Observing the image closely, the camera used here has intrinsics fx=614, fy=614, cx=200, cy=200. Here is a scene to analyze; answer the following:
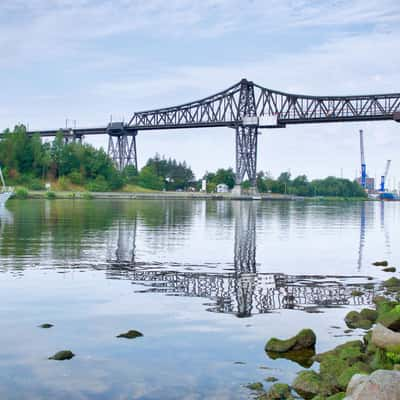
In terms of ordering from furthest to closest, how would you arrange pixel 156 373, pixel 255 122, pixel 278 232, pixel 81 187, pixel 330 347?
pixel 81 187 < pixel 255 122 < pixel 278 232 < pixel 330 347 < pixel 156 373

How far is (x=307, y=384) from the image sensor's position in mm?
10734

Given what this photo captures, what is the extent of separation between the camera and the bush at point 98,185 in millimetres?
148250

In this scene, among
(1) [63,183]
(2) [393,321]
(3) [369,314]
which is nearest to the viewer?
(2) [393,321]

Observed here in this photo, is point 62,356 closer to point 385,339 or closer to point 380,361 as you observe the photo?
point 380,361

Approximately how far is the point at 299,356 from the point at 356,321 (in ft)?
10.6

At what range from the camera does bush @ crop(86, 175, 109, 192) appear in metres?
148

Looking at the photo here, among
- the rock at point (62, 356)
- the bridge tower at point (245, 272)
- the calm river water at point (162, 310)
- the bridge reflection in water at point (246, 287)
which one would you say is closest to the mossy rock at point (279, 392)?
the calm river water at point (162, 310)

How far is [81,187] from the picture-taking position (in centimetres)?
15088

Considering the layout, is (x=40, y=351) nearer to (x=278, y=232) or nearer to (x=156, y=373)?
(x=156, y=373)

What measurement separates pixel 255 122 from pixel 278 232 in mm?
94420

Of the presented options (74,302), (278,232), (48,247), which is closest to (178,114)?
(278,232)

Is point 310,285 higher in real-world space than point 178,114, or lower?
lower

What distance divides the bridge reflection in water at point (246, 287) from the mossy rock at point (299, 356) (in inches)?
126

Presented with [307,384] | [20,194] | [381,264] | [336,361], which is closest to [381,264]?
[381,264]
